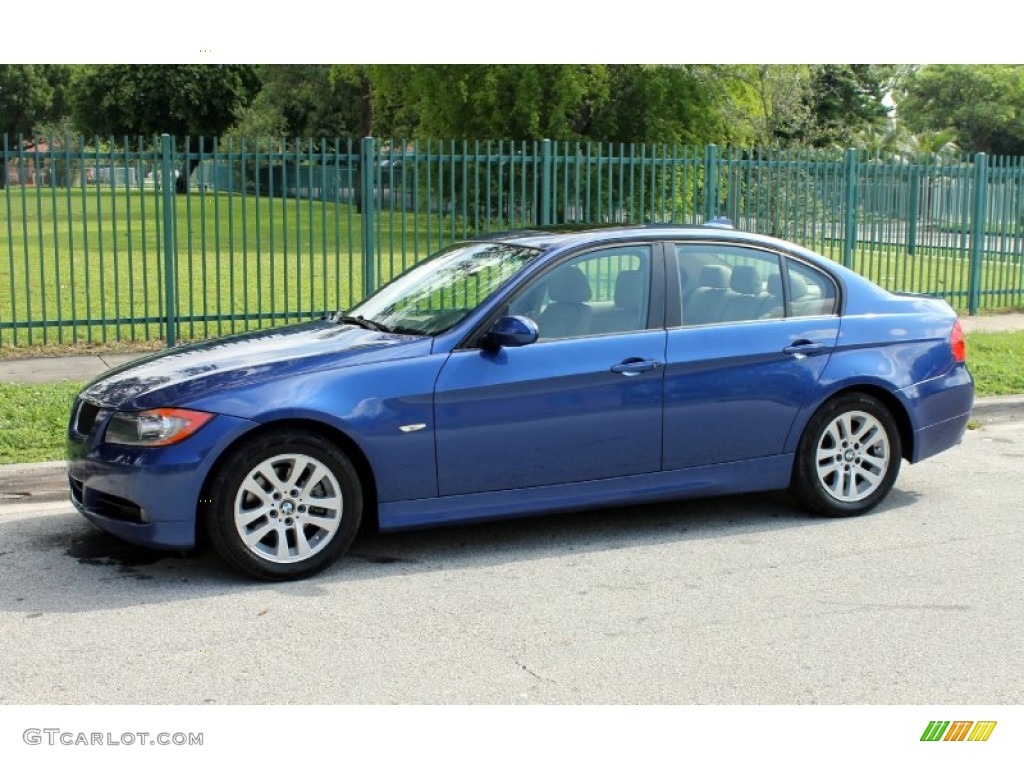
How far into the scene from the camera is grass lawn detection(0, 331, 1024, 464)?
26.3 feet

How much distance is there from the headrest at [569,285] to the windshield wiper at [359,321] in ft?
2.76

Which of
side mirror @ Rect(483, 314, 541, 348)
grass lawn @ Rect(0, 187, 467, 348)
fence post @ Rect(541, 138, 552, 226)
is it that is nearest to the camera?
side mirror @ Rect(483, 314, 541, 348)

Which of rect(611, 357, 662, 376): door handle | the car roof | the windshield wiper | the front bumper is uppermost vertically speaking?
the car roof

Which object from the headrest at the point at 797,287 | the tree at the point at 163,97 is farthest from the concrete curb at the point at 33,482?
the tree at the point at 163,97

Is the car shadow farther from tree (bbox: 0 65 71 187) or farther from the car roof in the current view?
tree (bbox: 0 65 71 187)

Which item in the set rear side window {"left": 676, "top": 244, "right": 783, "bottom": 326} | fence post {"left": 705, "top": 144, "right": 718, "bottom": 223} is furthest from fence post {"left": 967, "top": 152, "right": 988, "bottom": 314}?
rear side window {"left": 676, "top": 244, "right": 783, "bottom": 326}

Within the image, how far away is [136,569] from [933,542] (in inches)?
154

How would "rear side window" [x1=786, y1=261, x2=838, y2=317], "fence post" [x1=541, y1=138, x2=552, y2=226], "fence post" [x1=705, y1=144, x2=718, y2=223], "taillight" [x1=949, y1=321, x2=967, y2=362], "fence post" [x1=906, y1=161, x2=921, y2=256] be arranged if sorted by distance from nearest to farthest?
"rear side window" [x1=786, y1=261, x2=838, y2=317] < "taillight" [x1=949, y1=321, x2=967, y2=362] < "fence post" [x1=541, y1=138, x2=552, y2=226] < "fence post" [x1=705, y1=144, x2=718, y2=223] < "fence post" [x1=906, y1=161, x2=921, y2=256]

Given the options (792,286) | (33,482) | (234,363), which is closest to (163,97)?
(33,482)

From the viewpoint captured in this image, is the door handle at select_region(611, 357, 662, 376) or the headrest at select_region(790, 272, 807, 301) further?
the headrest at select_region(790, 272, 807, 301)

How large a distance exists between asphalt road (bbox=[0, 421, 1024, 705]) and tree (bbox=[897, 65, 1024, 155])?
63534 mm

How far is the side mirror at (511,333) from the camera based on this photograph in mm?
6000

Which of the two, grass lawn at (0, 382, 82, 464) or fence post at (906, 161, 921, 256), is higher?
fence post at (906, 161, 921, 256)

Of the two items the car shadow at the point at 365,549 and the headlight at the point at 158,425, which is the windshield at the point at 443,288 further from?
the headlight at the point at 158,425
